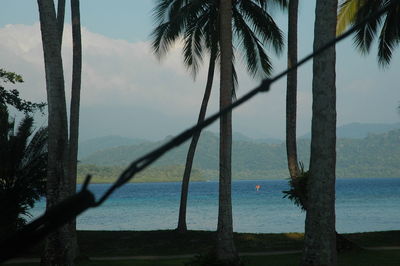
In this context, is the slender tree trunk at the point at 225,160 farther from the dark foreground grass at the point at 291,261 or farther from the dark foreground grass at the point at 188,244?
the dark foreground grass at the point at 188,244

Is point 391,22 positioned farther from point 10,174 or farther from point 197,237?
point 10,174

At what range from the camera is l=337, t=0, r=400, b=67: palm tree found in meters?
22.2

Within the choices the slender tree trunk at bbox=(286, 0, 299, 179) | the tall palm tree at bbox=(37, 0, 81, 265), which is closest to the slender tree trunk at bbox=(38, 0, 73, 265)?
the tall palm tree at bbox=(37, 0, 81, 265)

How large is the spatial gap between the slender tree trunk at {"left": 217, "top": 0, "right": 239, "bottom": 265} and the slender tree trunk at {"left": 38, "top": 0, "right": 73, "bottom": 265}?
4.36m

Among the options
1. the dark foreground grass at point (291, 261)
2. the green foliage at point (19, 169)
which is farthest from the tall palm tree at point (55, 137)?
the green foliage at point (19, 169)

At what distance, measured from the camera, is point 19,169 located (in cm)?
1812

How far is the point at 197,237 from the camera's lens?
21.7 m

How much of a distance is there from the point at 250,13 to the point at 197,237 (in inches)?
329

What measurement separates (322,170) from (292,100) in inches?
332

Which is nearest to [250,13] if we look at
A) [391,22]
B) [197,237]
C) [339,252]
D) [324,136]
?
[391,22]

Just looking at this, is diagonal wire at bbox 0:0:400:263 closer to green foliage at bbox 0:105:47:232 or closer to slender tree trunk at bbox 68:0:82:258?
slender tree trunk at bbox 68:0:82:258

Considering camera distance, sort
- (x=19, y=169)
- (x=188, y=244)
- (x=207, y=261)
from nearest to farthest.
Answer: (x=207, y=261), (x=19, y=169), (x=188, y=244)

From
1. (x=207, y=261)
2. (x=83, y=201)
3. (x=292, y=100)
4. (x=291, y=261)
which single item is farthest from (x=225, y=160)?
(x=83, y=201)

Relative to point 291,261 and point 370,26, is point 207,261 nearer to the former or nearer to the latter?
point 291,261
